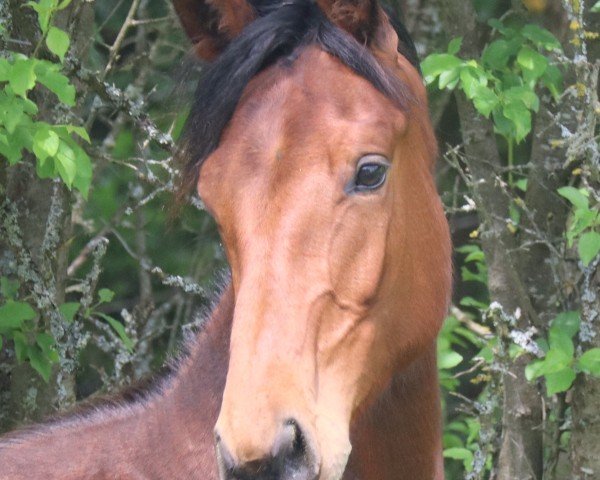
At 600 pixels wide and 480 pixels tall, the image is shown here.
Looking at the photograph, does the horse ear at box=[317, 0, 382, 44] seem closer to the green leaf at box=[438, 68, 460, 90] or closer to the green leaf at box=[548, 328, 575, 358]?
the green leaf at box=[438, 68, 460, 90]

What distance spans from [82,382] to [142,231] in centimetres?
122

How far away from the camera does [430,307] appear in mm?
2799

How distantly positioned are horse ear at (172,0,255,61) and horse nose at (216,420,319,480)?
45.3 inches

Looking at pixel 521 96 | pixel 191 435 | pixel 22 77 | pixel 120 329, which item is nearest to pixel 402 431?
pixel 191 435

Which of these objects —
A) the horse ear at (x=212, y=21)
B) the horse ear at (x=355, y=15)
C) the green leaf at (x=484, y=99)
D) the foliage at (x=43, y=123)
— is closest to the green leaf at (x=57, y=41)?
the foliage at (x=43, y=123)

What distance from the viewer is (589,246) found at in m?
3.13

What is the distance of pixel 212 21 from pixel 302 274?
2.84 ft

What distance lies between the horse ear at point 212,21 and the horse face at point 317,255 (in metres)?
0.24

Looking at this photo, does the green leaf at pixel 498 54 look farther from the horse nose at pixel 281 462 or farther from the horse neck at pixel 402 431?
the horse nose at pixel 281 462

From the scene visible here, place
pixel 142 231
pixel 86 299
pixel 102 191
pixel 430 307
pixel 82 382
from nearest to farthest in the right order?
pixel 430 307
pixel 86 299
pixel 142 231
pixel 102 191
pixel 82 382

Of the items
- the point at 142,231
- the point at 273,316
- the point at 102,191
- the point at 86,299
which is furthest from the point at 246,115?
the point at 102,191

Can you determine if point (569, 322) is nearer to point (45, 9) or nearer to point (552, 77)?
→ point (552, 77)

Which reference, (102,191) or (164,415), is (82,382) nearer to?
(102,191)

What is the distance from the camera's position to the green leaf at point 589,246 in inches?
123
